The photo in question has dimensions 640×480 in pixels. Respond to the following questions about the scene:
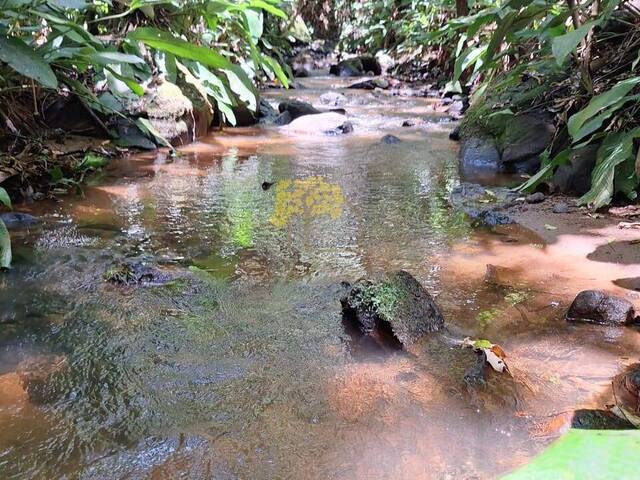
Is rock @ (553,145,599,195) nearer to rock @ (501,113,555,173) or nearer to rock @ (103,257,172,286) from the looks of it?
rock @ (501,113,555,173)

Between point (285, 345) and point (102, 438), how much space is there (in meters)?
0.67

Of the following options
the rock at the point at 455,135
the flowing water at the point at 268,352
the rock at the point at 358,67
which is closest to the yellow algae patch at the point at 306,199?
the flowing water at the point at 268,352

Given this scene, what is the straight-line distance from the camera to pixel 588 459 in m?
0.35

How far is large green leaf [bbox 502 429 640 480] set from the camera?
33 centimetres

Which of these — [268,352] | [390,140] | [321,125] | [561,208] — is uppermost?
[321,125]

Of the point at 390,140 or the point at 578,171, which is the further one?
the point at 390,140

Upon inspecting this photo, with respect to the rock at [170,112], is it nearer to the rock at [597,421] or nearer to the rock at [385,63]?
the rock at [597,421]

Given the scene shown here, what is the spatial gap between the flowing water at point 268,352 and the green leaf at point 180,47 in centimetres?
92

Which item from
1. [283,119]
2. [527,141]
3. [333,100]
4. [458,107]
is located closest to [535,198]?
[527,141]

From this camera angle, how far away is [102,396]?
1.56 meters

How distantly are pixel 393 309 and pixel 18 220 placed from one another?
2.29m

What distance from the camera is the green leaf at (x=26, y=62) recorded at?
232 centimetres

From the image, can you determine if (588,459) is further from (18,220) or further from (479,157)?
(479,157)

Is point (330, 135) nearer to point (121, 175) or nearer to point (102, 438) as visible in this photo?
point (121, 175)
